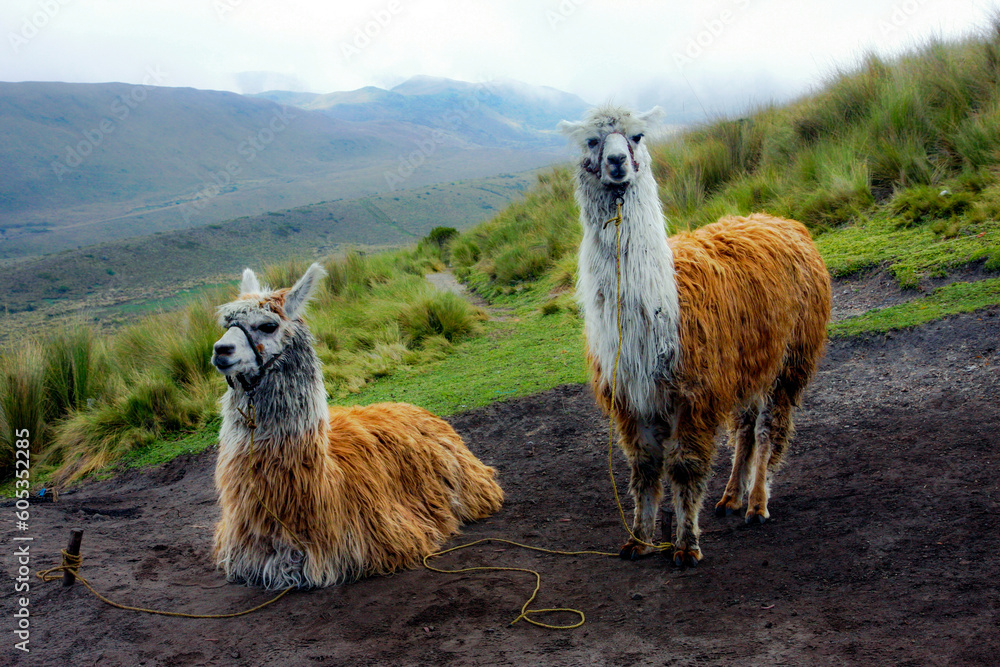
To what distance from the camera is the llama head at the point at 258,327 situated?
3404 mm

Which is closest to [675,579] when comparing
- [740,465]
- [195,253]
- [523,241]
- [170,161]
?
[740,465]

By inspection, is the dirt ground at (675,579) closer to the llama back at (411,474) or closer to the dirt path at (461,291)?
the llama back at (411,474)

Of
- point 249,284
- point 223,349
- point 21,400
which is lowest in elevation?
point 21,400

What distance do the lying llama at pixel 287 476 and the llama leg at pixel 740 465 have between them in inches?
75.9

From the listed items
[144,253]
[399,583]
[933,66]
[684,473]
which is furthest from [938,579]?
[144,253]

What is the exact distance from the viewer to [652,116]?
11.7 ft

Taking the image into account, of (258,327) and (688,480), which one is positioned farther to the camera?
(258,327)

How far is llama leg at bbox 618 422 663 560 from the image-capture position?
3.53 m

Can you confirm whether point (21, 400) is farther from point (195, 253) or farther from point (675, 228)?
point (195, 253)

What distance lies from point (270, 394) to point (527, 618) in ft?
5.97

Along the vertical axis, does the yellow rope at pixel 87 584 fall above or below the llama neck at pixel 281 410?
below

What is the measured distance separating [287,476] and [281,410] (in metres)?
0.37

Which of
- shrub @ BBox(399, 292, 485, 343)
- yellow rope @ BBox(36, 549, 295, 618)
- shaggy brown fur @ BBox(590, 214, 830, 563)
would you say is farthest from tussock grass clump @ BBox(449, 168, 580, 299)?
yellow rope @ BBox(36, 549, 295, 618)

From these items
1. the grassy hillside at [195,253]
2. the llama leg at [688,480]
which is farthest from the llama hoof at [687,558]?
the grassy hillside at [195,253]
